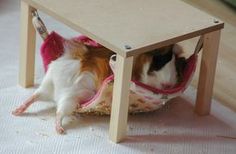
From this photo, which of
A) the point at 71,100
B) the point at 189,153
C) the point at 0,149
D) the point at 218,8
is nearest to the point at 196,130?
the point at 189,153

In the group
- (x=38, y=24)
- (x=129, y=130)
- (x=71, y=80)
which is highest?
(x=38, y=24)

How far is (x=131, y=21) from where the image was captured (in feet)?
5.17

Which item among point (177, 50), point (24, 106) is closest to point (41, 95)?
point (24, 106)

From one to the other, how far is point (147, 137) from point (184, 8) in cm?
40

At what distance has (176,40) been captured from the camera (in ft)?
5.02

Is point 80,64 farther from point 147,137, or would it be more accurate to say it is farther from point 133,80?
point 147,137

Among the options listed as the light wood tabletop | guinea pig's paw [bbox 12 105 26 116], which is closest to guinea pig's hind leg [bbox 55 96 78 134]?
guinea pig's paw [bbox 12 105 26 116]

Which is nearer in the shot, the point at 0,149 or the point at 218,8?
the point at 0,149

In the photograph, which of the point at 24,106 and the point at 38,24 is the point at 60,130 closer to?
the point at 24,106

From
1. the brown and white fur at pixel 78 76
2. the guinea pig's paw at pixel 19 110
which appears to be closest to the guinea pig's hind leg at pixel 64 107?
the brown and white fur at pixel 78 76

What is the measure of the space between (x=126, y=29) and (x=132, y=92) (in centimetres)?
18

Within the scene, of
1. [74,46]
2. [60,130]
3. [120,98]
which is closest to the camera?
[120,98]

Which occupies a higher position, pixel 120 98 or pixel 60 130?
pixel 120 98

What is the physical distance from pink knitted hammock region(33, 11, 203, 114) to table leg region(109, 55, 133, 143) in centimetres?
7
